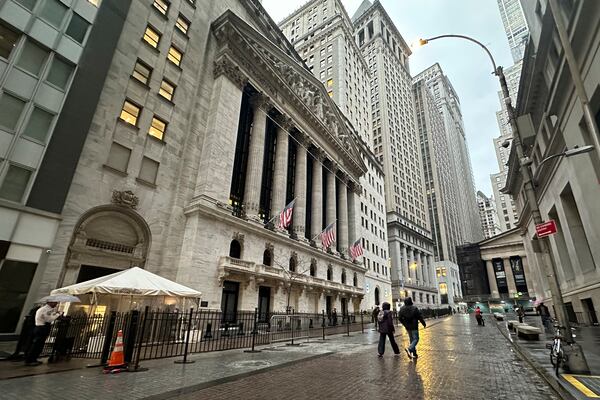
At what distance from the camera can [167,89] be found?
23.7 meters

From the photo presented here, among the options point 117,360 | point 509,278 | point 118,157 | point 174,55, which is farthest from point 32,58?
point 509,278

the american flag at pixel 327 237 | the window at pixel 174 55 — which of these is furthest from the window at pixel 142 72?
the american flag at pixel 327 237

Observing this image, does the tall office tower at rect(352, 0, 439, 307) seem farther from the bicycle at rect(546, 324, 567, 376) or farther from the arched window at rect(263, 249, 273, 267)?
the bicycle at rect(546, 324, 567, 376)

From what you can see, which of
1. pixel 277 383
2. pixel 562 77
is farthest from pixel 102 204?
pixel 562 77

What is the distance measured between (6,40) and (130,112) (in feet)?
22.6

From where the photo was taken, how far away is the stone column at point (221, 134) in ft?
79.2

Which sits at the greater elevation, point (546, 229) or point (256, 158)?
point (256, 158)

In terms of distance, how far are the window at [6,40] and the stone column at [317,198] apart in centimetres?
3037

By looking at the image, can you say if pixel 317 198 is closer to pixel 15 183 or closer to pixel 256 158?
pixel 256 158

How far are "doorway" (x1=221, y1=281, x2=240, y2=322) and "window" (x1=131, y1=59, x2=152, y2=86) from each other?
17552 mm

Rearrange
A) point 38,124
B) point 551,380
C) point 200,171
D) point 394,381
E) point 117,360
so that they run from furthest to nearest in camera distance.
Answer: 1. point 200,171
2. point 38,124
3. point 117,360
4. point 394,381
5. point 551,380

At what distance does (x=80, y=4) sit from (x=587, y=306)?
129 feet

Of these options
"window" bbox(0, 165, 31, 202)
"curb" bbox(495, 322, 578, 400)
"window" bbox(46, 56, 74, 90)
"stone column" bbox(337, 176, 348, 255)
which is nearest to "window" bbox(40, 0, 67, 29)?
"window" bbox(46, 56, 74, 90)

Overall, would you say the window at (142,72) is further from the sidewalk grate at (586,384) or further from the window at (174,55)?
the sidewalk grate at (586,384)
